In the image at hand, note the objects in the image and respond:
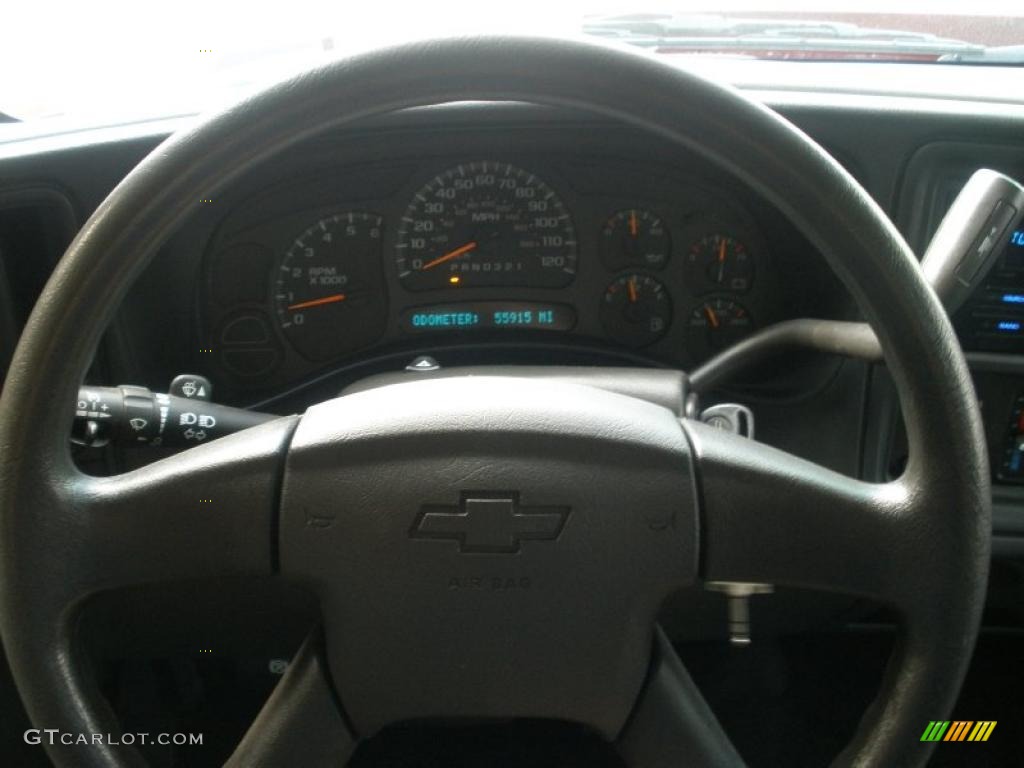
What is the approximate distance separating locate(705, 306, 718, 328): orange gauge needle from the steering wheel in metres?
0.80

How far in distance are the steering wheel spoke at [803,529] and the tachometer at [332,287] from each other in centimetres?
91

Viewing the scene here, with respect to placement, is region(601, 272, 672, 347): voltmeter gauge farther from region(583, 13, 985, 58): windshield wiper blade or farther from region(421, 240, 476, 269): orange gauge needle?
region(583, 13, 985, 58): windshield wiper blade

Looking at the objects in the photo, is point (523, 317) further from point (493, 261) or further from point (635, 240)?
point (635, 240)

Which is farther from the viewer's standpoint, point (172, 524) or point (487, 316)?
point (487, 316)

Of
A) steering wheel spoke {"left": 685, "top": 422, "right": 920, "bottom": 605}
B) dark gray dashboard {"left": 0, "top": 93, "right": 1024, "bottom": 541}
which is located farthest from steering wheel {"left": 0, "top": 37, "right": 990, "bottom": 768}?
dark gray dashboard {"left": 0, "top": 93, "right": 1024, "bottom": 541}

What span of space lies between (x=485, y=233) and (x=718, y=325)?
0.36 m

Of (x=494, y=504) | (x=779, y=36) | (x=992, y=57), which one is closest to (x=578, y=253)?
(x=779, y=36)

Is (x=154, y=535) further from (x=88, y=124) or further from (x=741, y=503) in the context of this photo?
(x=88, y=124)

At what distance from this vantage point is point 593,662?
810mm

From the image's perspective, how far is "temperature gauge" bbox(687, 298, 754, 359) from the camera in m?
1.59

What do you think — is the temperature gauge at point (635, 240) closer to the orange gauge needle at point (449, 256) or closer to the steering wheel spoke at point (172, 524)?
the orange gauge needle at point (449, 256)

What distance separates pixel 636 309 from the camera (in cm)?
160

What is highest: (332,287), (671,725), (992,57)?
(992,57)

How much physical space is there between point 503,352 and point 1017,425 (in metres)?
0.72
